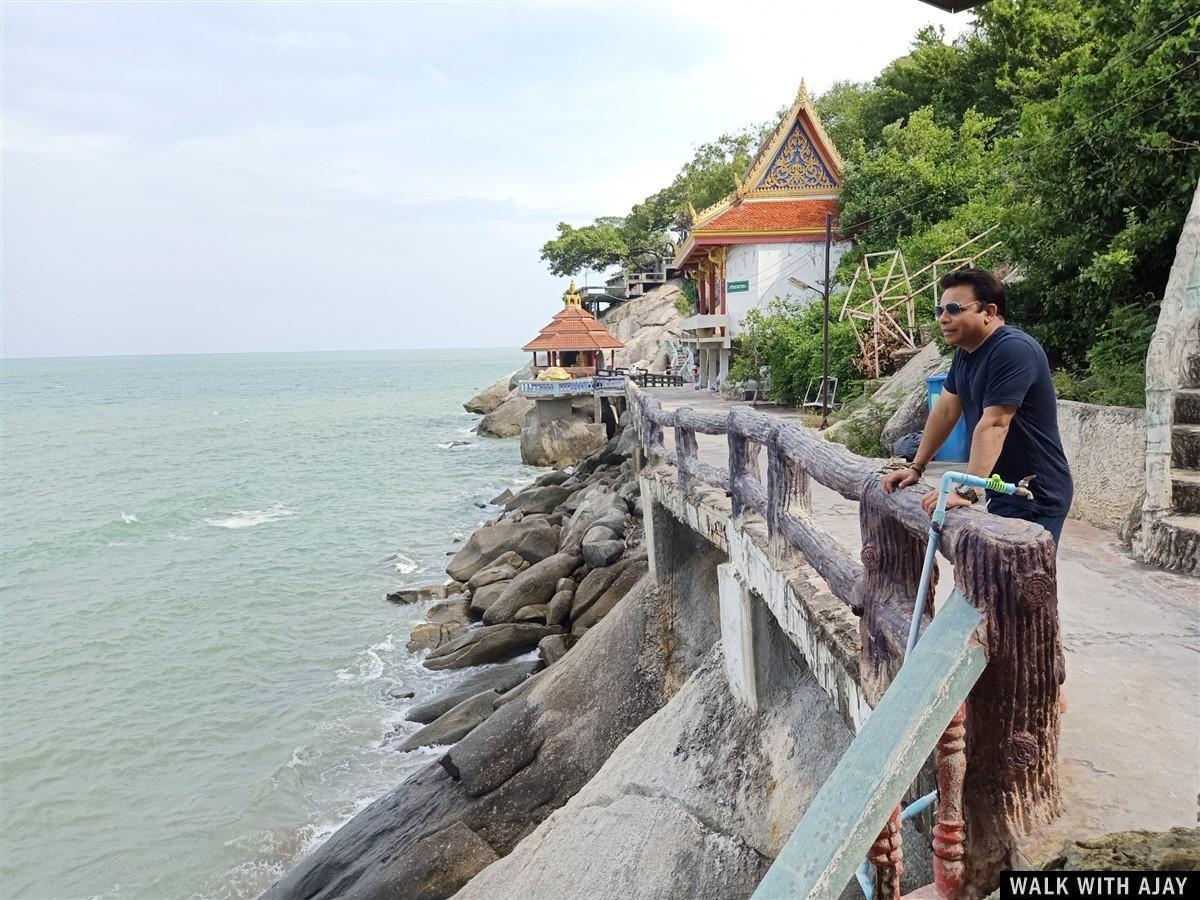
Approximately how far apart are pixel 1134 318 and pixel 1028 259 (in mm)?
2055

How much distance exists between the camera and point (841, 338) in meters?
17.8

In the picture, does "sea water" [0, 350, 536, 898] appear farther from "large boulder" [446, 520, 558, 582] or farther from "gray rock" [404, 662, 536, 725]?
"large boulder" [446, 520, 558, 582]

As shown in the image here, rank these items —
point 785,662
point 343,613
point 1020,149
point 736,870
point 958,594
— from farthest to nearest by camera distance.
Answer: point 343,613, point 1020,149, point 785,662, point 736,870, point 958,594

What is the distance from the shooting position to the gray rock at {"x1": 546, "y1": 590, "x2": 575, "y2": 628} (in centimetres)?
1249

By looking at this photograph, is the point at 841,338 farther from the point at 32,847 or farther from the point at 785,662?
the point at 32,847

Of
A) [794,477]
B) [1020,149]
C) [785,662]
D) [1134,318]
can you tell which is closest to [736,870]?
[785,662]

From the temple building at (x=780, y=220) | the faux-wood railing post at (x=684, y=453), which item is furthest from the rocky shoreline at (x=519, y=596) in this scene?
the temple building at (x=780, y=220)

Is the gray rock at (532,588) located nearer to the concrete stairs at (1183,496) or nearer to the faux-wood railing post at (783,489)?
the faux-wood railing post at (783,489)

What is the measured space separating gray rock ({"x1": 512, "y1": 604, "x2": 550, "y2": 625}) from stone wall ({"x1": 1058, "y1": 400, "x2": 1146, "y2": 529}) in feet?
26.7

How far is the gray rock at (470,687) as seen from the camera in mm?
11078

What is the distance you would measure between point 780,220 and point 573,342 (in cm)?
1277

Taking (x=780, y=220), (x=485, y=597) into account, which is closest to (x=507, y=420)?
(x=780, y=220)

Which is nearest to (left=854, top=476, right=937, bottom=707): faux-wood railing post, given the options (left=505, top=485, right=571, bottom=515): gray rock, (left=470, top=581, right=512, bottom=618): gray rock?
(left=470, top=581, right=512, bottom=618): gray rock

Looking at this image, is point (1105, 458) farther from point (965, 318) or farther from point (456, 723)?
point (456, 723)
